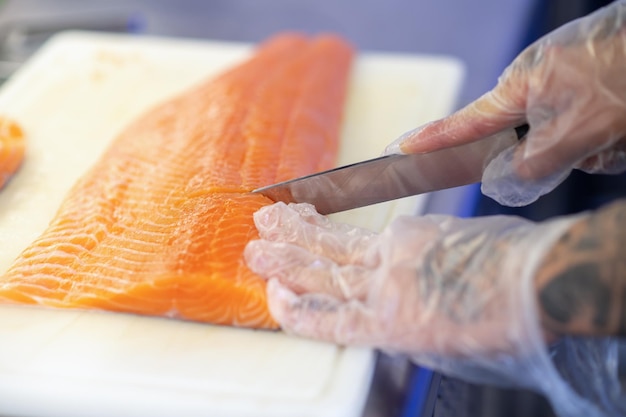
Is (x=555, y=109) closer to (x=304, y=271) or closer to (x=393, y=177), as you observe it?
(x=393, y=177)

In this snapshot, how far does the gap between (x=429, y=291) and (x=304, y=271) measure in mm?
301

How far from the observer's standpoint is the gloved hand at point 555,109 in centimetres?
166

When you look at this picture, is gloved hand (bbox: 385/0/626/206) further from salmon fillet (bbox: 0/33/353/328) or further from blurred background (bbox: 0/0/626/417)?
blurred background (bbox: 0/0/626/417)

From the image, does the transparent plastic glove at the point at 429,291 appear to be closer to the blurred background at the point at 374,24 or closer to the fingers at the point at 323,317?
the fingers at the point at 323,317

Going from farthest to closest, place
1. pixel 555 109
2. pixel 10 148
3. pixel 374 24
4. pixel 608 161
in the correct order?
1. pixel 374 24
2. pixel 10 148
3. pixel 608 161
4. pixel 555 109

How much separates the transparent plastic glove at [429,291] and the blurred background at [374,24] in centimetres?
117

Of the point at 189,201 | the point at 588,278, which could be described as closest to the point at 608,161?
the point at 588,278

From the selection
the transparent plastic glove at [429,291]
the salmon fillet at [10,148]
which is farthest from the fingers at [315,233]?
the salmon fillet at [10,148]

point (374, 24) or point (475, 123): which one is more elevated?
point (475, 123)

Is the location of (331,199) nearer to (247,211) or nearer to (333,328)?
(247,211)

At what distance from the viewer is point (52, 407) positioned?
155 centimetres

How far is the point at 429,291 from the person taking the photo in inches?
57.6

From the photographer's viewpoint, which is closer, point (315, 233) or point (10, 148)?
point (315, 233)

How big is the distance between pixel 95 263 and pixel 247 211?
38 centimetres
